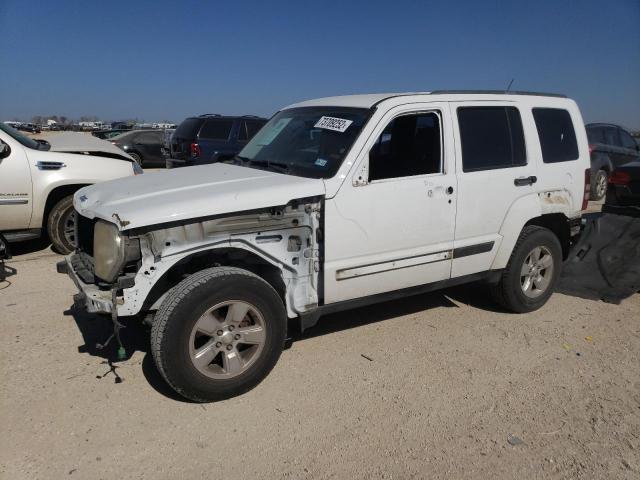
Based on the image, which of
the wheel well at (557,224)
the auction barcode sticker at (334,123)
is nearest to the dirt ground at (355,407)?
the wheel well at (557,224)

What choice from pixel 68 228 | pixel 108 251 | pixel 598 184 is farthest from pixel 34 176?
pixel 598 184

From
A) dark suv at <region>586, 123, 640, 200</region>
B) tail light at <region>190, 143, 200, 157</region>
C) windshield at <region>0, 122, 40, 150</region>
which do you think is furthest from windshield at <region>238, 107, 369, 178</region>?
dark suv at <region>586, 123, 640, 200</region>

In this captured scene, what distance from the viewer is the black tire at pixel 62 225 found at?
633cm

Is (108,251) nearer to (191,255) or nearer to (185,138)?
(191,255)

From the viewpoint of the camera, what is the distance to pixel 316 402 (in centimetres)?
333

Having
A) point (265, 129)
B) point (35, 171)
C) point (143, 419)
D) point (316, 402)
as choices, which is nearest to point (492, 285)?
point (316, 402)

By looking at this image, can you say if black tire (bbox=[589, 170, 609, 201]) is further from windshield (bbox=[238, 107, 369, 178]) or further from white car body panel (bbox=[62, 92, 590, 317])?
windshield (bbox=[238, 107, 369, 178])

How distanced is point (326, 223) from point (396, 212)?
1.93 feet

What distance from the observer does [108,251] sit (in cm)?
307

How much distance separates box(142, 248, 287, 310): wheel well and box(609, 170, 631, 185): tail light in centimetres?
480

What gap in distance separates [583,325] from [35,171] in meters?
6.21

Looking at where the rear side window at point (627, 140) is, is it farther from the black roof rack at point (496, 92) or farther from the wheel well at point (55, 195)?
the wheel well at point (55, 195)

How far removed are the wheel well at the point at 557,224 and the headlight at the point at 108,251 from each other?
3.59 metres

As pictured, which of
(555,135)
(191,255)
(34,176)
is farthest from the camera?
(34,176)
